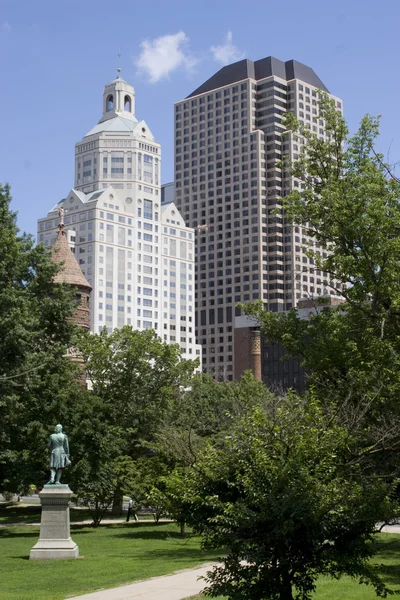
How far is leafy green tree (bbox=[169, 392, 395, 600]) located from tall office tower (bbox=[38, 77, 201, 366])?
446 feet

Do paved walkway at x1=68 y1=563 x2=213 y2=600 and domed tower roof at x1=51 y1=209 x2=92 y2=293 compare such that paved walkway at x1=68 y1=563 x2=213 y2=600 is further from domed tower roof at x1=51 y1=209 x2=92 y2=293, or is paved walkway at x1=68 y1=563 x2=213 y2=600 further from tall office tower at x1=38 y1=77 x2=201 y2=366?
tall office tower at x1=38 y1=77 x2=201 y2=366

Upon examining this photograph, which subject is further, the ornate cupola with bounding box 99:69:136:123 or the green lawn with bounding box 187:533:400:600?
the ornate cupola with bounding box 99:69:136:123

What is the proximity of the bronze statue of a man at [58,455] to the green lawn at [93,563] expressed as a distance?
271 cm

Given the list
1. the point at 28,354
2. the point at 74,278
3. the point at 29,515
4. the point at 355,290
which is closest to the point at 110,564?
the point at 355,290

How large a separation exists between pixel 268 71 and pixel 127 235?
51938 mm

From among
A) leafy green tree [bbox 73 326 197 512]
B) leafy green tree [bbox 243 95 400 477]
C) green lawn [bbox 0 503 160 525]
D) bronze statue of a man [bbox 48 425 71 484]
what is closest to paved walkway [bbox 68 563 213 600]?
leafy green tree [bbox 243 95 400 477]

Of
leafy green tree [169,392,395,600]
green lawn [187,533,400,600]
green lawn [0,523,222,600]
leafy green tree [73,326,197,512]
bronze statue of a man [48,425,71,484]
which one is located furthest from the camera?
leafy green tree [73,326,197,512]

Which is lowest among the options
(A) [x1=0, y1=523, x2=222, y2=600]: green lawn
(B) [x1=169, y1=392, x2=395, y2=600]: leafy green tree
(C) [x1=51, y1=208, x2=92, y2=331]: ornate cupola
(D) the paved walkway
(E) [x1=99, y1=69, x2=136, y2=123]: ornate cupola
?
(A) [x1=0, y1=523, x2=222, y2=600]: green lawn

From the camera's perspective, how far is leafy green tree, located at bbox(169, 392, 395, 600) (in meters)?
11.2

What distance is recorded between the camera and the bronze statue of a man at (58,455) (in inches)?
1003

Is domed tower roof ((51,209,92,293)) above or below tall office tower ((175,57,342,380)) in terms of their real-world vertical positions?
below

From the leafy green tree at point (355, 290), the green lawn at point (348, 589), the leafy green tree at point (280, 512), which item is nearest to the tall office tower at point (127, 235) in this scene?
the leafy green tree at point (355, 290)

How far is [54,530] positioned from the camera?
24125 millimetres

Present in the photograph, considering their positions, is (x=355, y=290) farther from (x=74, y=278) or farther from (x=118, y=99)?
(x=118, y=99)
